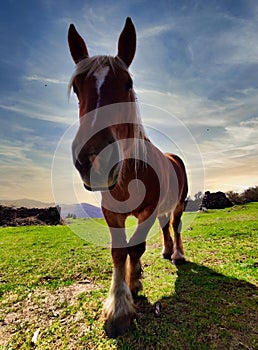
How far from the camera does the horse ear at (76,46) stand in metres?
2.99

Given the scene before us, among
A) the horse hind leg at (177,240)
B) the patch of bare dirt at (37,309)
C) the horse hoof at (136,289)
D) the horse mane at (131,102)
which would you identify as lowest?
the patch of bare dirt at (37,309)

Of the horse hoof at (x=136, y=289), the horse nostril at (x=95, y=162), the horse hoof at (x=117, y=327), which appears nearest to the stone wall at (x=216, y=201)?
the horse hoof at (x=136, y=289)

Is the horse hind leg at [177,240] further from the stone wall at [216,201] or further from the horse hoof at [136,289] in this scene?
the stone wall at [216,201]

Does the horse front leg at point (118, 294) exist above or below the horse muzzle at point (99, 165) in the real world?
below

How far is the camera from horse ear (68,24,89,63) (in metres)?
2.99

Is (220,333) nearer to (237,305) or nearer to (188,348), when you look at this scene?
(188,348)

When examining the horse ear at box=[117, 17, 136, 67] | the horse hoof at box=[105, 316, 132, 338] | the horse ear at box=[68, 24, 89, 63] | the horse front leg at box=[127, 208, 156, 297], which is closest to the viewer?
the horse hoof at box=[105, 316, 132, 338]

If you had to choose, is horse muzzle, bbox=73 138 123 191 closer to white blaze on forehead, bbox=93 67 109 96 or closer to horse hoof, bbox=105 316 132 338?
white blaze on forehead, bbox=93 67 109 96

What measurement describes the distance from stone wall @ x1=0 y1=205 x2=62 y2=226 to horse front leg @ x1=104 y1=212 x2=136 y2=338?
11248mm

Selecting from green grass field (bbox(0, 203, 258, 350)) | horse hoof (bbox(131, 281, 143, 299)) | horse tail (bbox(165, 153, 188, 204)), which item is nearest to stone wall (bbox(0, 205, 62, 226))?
green grass field (bbox(0, 203, 258, 350))

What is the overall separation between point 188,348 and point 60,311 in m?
1.57

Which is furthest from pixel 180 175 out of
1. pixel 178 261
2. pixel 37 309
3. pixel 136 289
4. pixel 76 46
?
pixel 37 309

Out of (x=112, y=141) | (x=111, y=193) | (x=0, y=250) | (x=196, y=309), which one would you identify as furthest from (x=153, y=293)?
(x=0, y=250)

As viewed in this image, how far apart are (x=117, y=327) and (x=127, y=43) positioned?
312cm
